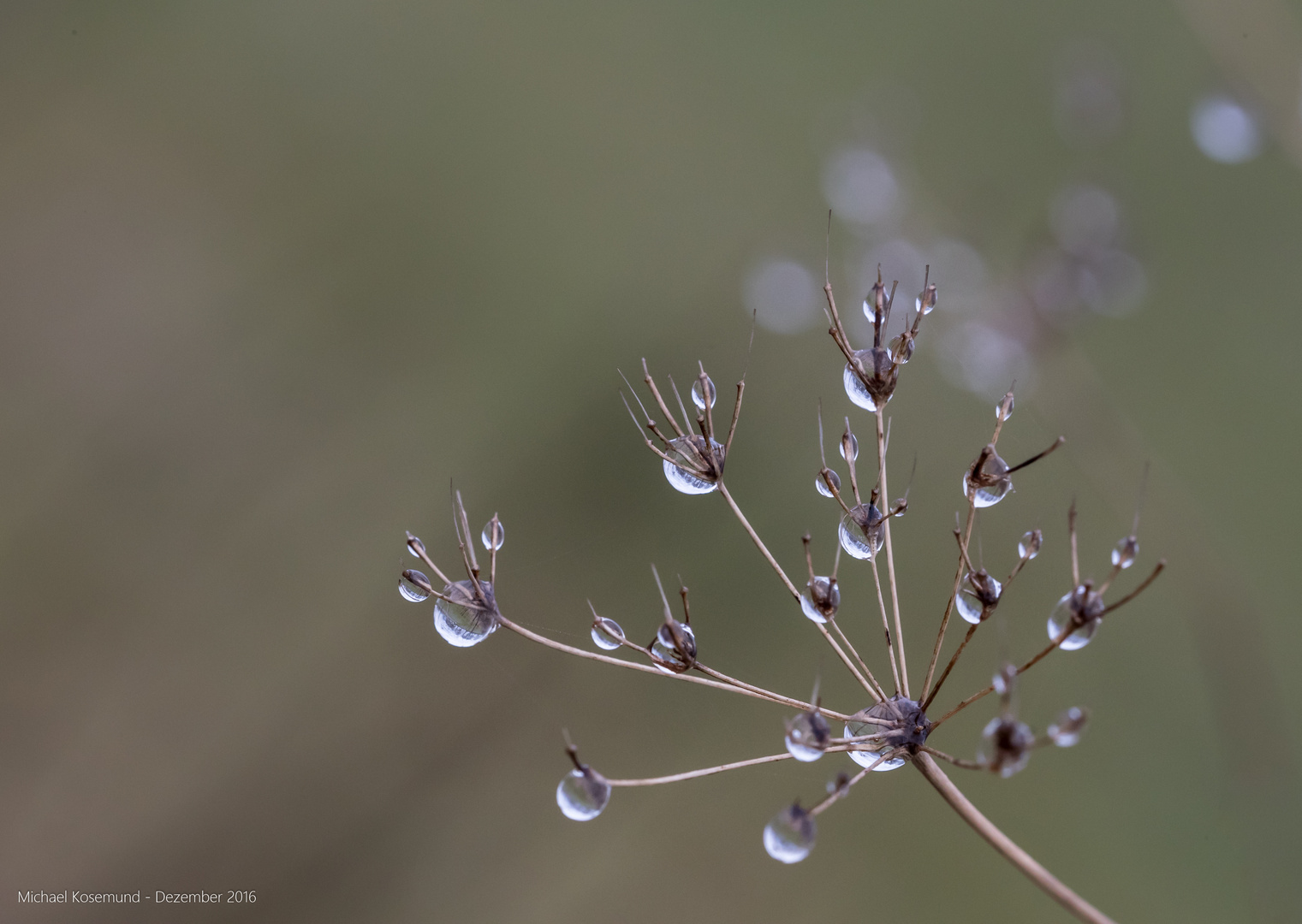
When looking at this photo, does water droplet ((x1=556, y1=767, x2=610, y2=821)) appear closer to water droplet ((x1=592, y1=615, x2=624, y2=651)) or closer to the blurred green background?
water droplet ((x1=592, y1=615, x2=624, y2=651))

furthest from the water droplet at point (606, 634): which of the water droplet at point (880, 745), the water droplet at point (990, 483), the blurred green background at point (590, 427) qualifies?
the blurred green background at point (590, 427)

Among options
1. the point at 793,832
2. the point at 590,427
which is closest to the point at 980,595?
the point at 793,832

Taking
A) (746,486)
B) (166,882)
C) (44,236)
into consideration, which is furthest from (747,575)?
(44,236)

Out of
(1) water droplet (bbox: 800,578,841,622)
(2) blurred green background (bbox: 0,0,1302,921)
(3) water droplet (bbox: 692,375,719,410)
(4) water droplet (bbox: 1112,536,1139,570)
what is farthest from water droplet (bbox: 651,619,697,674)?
(2) blurred green background (bbox: 0,0,1302,921)

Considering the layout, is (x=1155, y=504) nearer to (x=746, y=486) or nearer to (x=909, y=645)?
(x=909, y=645)

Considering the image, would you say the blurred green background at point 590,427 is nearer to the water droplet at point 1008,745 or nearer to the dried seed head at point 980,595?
the dried seed head at point 980,595
